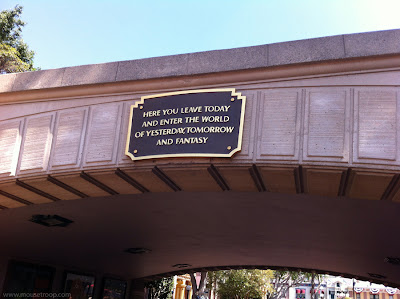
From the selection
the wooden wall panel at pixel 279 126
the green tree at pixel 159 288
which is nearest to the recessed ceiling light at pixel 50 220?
the wooden wall panel at pixel 279 126

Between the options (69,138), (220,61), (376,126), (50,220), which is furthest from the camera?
(50,220)

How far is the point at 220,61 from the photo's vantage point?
6438 millimetres

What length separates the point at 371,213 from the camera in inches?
324

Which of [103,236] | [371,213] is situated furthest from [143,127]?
[103,236]

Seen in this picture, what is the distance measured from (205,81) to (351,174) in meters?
2.24

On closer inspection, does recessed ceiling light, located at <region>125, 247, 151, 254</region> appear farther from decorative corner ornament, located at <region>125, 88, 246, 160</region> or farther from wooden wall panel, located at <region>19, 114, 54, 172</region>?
decorative corner ornament, located at <region>125, 88, 246, 160</region>

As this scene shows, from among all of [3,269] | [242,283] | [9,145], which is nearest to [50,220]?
[9,145]

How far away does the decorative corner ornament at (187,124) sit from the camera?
6049 millimetres

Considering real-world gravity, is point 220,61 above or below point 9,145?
above

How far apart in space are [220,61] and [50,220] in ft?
18.5

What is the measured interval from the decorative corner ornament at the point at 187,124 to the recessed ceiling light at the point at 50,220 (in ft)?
14.1

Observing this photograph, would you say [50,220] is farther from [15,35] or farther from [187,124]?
[15,35]

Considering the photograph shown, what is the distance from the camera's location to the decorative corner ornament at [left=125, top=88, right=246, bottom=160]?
6.05 m

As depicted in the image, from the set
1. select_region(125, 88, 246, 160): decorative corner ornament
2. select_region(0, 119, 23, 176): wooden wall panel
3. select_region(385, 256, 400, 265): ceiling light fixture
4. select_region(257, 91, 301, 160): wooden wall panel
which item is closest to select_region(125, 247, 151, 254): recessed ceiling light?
A: select_region(385, 256, 400, 265): ceiling light fixture
